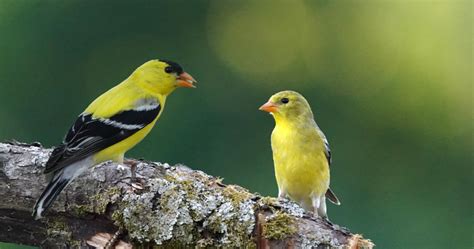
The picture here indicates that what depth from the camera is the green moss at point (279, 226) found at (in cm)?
220

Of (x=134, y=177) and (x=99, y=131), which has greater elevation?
(x=99, y=131)

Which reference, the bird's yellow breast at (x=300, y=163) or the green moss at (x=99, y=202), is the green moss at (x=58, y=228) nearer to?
the green moss at (x=99, y=202)

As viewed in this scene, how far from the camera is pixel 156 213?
7.51ft

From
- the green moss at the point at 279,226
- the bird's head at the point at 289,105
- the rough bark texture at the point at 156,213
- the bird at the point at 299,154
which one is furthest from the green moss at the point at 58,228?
the bird's head at the point at 289,105

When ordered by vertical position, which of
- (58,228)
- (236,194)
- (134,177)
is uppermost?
(236,194)

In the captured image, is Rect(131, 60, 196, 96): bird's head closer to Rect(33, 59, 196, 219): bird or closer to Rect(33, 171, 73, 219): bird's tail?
Rect(33, 59, 196, 219): bird

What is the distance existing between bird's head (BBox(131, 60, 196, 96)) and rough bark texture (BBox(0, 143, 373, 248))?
443 mm

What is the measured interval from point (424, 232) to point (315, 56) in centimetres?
208

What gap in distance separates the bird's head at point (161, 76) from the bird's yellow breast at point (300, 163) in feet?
1.46

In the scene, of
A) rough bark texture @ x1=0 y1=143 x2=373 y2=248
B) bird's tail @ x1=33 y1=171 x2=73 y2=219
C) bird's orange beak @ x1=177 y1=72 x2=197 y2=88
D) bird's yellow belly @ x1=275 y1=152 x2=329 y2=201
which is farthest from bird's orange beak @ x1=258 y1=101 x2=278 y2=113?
bird's tail @ x1=33 y1=171 x2=73 y2=219

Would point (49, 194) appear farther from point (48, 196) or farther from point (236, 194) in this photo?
point (236, 194)

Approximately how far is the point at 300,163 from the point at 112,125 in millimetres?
719

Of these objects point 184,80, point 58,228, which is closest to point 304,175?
point 184,80

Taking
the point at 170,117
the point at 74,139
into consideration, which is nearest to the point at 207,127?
the point at 170,117
